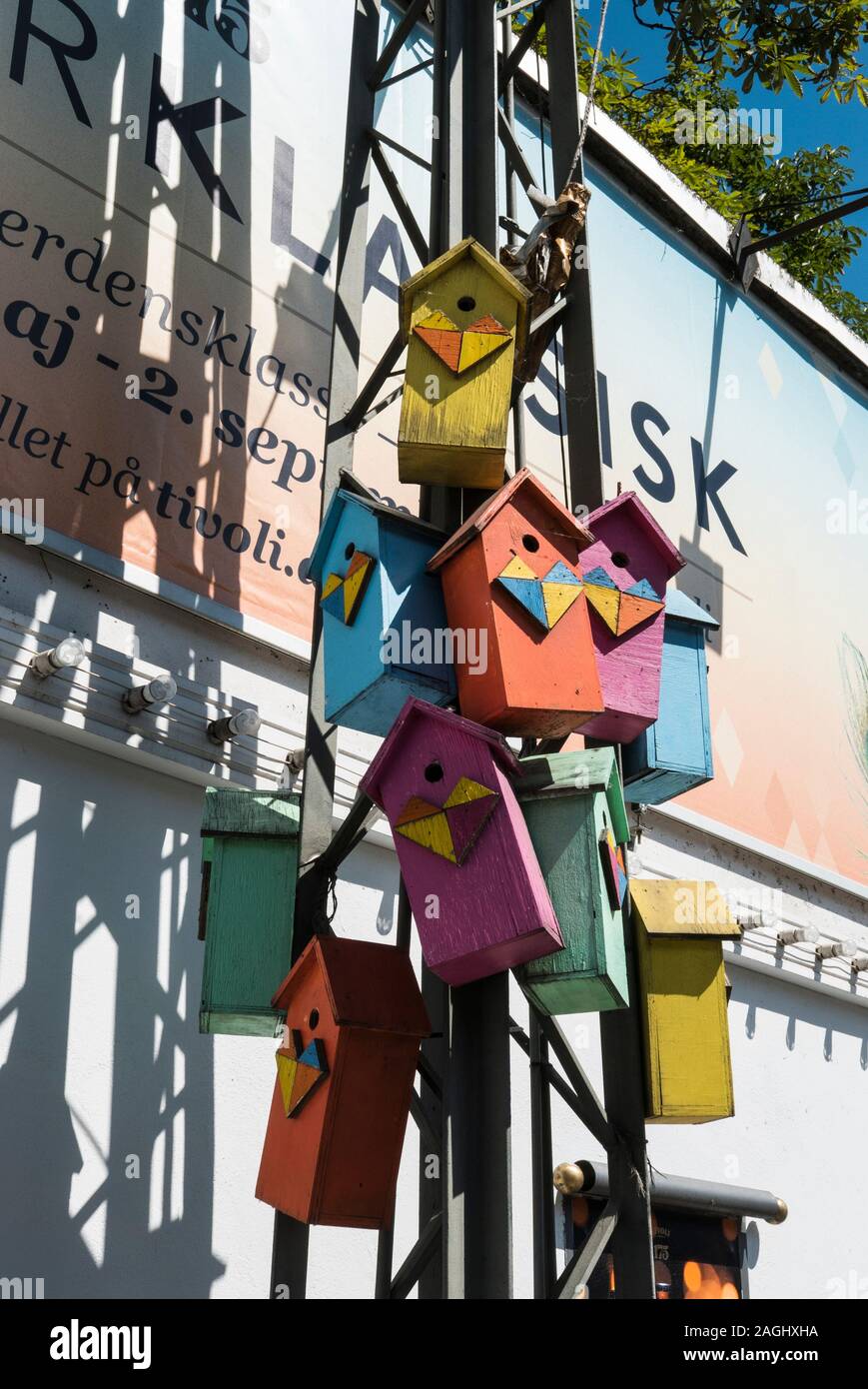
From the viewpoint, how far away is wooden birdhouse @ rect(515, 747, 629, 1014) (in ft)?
9.32

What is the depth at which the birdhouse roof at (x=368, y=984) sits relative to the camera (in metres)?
3.12

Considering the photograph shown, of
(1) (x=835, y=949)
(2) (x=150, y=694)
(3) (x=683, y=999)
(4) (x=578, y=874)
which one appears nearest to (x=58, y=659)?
(2) (x=150, y=694)

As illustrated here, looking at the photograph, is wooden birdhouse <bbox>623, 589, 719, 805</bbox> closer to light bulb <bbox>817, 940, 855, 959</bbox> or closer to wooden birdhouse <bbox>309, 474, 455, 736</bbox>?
wooden birdhouse <bbox>309, 474, 455, 736</bbox>

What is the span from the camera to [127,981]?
439cm

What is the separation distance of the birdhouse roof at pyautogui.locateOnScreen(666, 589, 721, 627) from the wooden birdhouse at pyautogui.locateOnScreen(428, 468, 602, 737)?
55cm

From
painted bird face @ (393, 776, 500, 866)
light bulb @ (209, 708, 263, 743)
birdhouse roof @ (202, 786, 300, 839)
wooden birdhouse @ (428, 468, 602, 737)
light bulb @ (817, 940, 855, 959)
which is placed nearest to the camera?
painted bird face @ (393, 776, 500, 866)

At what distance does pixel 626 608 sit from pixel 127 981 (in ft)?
6.87

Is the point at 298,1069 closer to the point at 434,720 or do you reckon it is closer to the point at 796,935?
the point at 434,720

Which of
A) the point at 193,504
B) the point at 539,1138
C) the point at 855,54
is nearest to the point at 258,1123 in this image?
the point at 539,1138

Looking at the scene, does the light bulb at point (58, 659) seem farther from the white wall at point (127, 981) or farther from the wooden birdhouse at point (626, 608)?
the wooden birdhouse at point (626, 608)

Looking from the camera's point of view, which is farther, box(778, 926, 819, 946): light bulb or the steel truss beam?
box(778, 926, 819, 946): light bulb

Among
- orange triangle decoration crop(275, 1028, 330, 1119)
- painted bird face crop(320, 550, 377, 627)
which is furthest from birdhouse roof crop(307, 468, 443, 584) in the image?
orange triangle decoration crop(275, 1028, 330, 1119)

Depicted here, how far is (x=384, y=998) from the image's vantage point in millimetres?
3188

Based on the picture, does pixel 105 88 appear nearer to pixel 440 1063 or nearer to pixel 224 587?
pixel 224 587
